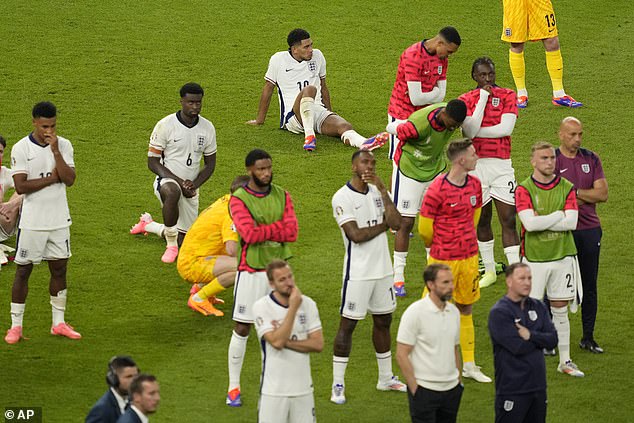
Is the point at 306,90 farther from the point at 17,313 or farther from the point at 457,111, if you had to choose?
the point at 17,313

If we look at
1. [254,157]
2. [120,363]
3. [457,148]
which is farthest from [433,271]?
[120,363]

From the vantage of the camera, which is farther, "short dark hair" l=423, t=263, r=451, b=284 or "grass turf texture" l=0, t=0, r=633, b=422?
"grass turf texture" l=0, t=0, r=633, b=422

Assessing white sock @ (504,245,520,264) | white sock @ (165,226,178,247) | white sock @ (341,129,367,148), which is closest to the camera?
white sock @ (504,245,520,264)

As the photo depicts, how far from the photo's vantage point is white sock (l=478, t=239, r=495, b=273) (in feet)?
39.0

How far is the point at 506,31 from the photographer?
16250 mm

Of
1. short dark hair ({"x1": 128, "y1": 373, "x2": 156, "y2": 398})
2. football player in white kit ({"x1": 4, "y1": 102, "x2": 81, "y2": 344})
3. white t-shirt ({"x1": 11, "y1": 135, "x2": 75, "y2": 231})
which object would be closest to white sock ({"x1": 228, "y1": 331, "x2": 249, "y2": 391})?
football player in white kit ({"x1": 4, "y1": 102, "x2": 81, "y2": 344})

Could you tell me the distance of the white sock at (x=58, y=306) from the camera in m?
10.9

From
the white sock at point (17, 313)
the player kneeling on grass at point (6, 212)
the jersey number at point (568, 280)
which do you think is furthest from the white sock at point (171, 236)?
the jersey number at point (568, 280)

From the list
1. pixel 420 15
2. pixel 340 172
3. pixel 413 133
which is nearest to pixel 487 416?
pixel 413 133

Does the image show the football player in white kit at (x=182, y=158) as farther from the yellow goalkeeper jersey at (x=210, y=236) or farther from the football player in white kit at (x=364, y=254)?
the football player in white kit at (x=364, y=254)

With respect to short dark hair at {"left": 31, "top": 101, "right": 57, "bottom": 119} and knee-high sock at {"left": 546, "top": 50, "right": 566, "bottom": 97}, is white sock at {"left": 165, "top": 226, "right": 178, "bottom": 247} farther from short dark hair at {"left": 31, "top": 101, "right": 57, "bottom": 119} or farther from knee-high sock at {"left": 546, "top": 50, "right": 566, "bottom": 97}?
knee-high sock at {"left": 546, "top": 50, "right": 566, "bottom": 97}

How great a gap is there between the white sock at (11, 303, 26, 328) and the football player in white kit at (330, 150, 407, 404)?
293 cm

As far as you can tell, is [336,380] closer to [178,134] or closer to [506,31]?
[178,134]

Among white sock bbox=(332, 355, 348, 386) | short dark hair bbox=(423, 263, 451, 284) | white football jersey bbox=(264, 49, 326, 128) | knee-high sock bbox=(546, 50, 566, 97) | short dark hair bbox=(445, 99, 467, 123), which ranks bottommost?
white sock bbox=(332, 355, 348, 386)
